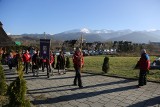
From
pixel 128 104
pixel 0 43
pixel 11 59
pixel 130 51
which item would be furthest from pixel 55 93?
pixel 130 51

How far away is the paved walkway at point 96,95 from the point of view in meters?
9.20

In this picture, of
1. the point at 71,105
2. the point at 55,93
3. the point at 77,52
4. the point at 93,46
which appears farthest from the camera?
the point at 93,46

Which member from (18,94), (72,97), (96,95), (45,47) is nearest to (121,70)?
(45,47)

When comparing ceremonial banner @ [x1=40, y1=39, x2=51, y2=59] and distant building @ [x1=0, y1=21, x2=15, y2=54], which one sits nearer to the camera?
ceremonial banner @ [x1=40, y1=39, x2=51, y2=59]

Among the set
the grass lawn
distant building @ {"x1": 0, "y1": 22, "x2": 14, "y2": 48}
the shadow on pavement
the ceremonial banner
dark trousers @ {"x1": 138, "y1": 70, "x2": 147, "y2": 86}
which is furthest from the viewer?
distant building @ {"x1": 0, "y1": 22, "x2": 14, "y2": 48}

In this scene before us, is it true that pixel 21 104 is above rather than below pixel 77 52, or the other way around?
below

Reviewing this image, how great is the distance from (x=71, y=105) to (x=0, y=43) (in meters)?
32.7

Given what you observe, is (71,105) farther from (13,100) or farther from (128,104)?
(13,100)

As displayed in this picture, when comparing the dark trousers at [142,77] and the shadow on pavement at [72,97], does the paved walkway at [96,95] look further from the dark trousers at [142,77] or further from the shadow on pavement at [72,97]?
the dark trousers at [142,77]

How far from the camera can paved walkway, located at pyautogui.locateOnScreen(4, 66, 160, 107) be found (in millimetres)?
9195

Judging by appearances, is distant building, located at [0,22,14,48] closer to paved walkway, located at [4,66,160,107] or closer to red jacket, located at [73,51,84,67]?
paved walkway, located at [4,66,160,107]

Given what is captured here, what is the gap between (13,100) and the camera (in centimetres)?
654

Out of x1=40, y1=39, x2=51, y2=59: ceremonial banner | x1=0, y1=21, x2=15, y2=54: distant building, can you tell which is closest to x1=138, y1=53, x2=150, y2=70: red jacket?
x1=40, y1=39, x2=51, y2=59: ceremonial banner

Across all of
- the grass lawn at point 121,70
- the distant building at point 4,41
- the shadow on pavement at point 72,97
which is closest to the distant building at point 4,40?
the distant building at point 4,41
